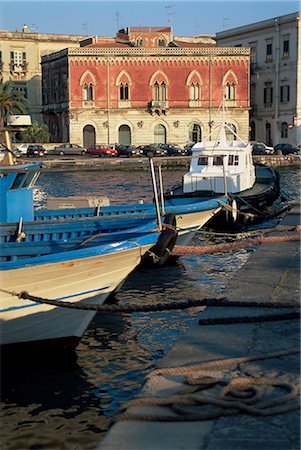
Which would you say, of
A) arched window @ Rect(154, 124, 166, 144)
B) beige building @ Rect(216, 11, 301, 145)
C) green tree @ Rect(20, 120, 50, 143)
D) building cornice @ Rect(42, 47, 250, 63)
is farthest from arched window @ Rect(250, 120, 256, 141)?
green tree @ Rect(20, 120, 50, 143)

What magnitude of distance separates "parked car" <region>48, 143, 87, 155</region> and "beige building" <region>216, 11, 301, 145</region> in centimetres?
1846

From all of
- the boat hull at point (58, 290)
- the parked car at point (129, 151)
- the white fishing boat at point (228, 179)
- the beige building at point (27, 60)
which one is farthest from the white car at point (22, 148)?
the boat hull at point (58, 290)

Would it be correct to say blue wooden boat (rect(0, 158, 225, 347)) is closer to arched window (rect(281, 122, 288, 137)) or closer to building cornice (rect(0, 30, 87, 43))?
arched window (rect(281, 122, 288, 137))

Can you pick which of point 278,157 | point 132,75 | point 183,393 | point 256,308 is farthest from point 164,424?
point 132,75

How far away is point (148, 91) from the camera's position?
60250mm

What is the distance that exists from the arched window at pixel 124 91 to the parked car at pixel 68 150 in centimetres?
631

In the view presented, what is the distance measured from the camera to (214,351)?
6031 millimetres

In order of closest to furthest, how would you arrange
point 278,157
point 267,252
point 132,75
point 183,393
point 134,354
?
point 183,393 < point 134,354 < point 267,252 < point 278,157 < point 132,75

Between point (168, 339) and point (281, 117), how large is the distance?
55250 mm

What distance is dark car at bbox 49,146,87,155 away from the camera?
56281 millimetres

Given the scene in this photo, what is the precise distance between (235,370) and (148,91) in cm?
5620

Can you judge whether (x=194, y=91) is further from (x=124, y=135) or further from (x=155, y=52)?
(x=124, y=135)

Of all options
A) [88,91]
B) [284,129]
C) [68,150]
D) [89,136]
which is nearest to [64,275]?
[68,150]

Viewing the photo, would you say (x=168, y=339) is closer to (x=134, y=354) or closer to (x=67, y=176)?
(x=134, y=354)
